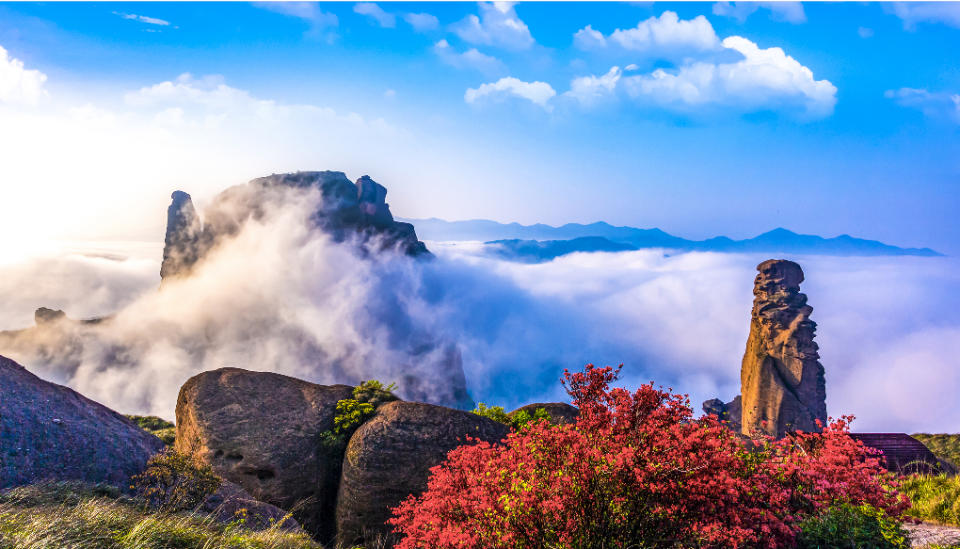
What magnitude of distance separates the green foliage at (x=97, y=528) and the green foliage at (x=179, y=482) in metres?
0.53

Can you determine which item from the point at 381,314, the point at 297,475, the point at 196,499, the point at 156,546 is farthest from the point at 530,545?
the point at 381,314

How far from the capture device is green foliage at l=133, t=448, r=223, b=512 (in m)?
10.4

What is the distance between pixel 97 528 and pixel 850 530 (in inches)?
438

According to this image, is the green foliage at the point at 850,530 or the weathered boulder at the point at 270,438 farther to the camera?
the weathered boulder at the point at 270,438

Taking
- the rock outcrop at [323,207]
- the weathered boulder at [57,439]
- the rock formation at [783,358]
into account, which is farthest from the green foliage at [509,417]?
the rock outcrop at [323,207]

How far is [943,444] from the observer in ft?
102

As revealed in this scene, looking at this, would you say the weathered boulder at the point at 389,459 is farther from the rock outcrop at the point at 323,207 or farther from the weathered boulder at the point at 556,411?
the rock outcrop at the point at 323,207

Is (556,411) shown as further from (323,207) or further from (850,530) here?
(323,207)

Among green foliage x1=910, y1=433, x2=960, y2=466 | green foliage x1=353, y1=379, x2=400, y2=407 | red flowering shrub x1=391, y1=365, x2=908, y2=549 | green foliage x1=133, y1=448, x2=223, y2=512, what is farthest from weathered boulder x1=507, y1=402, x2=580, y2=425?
green foliage x1=910, y1=433, x2=960, y2=466

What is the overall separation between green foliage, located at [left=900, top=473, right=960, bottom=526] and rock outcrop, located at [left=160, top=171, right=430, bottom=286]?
166315mm

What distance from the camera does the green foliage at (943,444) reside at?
27.4 meters

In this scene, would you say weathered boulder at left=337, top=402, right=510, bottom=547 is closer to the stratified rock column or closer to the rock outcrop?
the stratified rock column

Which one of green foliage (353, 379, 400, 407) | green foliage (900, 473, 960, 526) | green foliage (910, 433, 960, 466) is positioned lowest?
green foliage (910, 433, 960, 466)

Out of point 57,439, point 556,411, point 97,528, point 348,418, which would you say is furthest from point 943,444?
point 57,439
